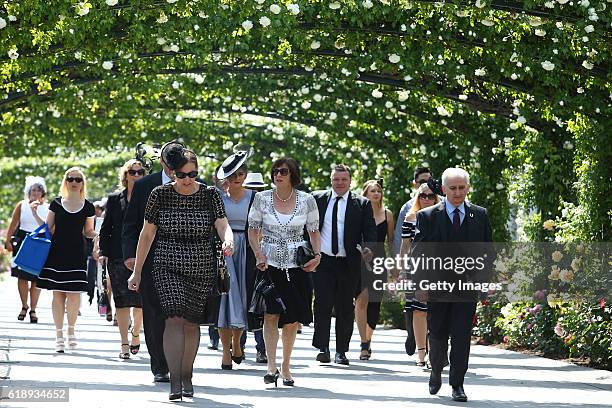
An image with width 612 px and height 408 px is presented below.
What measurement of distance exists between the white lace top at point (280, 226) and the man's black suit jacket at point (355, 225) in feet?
6.78

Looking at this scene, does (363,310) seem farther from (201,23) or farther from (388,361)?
(201,23)

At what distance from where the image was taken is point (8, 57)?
14586 mm

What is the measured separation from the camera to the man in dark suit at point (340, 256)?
488 inches

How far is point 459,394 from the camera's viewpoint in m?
9.48

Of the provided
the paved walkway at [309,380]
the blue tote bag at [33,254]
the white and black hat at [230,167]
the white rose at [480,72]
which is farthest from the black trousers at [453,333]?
the white rose at [480,72]

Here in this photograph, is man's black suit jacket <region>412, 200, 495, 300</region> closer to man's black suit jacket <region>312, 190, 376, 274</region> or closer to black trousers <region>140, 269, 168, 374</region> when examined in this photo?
black trousers <region>140, 269, 168, 374</region>

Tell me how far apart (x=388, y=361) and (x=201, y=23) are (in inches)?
159

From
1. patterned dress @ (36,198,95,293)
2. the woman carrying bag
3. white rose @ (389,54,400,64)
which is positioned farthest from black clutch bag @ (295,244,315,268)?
the woman carrying bag

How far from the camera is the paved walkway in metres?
9.32

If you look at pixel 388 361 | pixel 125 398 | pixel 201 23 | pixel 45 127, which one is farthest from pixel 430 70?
pixel 45 127

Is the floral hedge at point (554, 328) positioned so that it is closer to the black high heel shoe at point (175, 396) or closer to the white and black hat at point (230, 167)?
the white and black hat at point (230, 167)

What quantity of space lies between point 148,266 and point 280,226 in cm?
117

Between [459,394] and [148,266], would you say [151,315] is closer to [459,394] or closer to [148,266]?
[148,266]

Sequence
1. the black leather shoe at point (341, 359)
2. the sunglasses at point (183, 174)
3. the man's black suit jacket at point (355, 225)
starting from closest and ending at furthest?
1. the sunglasses at point (183, 174)
2. the black leather shoe at point (341, 359)
3. the man's black suit jacket at point (355, 225)
